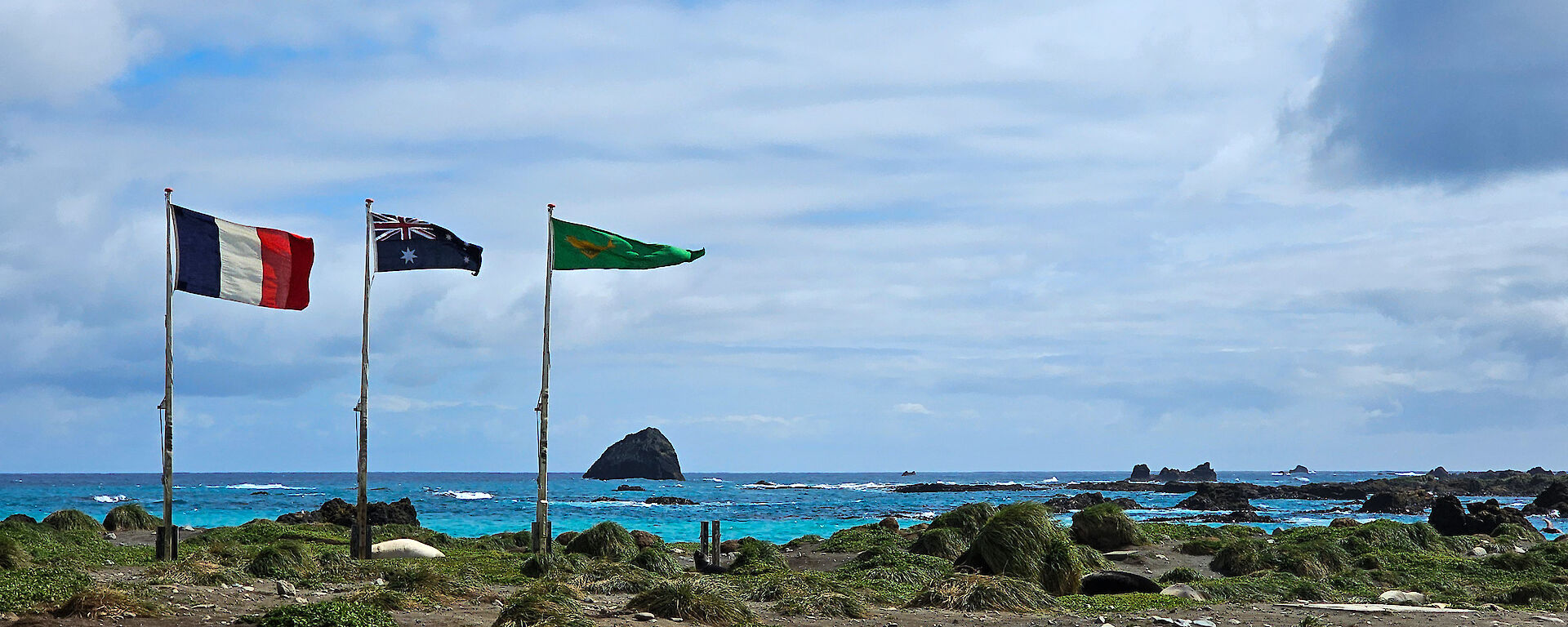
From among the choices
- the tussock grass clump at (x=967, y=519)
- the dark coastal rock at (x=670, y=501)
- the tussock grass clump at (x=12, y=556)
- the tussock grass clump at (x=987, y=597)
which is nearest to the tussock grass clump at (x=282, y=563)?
the tussock grass clump at (x=12, y=556)

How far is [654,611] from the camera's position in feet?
50.0

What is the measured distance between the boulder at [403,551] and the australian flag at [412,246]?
20.7 feet

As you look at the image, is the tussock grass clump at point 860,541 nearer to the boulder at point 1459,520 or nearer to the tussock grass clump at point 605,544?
the tussock grass clump at point 605,544

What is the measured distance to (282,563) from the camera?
18.6m

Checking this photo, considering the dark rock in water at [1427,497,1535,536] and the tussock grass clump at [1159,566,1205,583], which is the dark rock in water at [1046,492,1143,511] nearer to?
the dark rock in water at [1427,497,1535,536]

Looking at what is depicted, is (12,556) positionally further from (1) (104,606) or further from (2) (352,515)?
(2) (352,515)

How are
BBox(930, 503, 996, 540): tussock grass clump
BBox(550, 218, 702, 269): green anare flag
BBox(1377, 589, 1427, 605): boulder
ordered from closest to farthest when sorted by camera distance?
1. BBox(1377, 589, 1427, 605): boulder
2. BBox(550, 218, 702, 269): green anare flag
3. BBox(930, 503, 996, 540): tussock grass clump

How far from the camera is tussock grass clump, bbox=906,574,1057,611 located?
17203mm

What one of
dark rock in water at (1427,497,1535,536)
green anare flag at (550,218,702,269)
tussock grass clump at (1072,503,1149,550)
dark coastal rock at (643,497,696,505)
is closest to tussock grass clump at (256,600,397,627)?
green anare flag at (550,218,702,269)

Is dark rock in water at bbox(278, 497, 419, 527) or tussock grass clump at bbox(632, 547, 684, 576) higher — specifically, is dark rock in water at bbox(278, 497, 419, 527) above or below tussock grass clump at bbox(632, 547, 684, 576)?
below

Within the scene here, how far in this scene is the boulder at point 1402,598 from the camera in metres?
19.2

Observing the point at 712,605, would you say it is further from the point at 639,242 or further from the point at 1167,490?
the point at 1167,490

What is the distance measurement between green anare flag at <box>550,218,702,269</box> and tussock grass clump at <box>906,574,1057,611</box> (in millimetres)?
9510

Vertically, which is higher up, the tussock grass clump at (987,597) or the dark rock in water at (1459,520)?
the tussock grass clump at (987,597)
